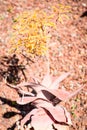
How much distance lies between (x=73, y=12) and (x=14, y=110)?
2.96 m

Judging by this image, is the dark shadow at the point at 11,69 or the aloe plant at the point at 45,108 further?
the dark shadow at the point at 11,69

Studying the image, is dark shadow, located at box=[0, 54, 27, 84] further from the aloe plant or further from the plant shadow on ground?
the aloe plant

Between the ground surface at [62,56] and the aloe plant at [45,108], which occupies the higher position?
the ground surface at [62,56]

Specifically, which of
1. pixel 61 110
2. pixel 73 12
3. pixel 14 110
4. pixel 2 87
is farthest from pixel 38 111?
pixel 73 12

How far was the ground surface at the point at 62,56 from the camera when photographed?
455cm

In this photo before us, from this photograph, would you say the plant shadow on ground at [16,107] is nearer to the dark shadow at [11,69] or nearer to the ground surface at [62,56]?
the ground surface at [62,56]

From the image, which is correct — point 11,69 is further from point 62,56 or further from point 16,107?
point 62,56

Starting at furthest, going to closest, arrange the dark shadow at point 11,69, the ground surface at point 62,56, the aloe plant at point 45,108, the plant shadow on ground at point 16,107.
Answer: the dark shadow at point 11,69, the ground surface at point 62,56, the plant shadow on ground at point 16,107, the aloe plant at point 45,108

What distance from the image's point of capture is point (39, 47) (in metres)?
4.09

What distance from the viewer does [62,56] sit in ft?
18.0

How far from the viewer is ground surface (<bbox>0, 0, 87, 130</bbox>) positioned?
14.9 feet

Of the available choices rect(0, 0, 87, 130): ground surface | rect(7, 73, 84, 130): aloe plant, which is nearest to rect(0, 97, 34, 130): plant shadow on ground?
rect(0, 0, 87, 130): ground surface

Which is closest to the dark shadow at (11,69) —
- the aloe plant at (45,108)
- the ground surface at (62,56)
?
the ground surface at (62,56)

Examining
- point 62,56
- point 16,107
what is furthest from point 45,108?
point 62,56
